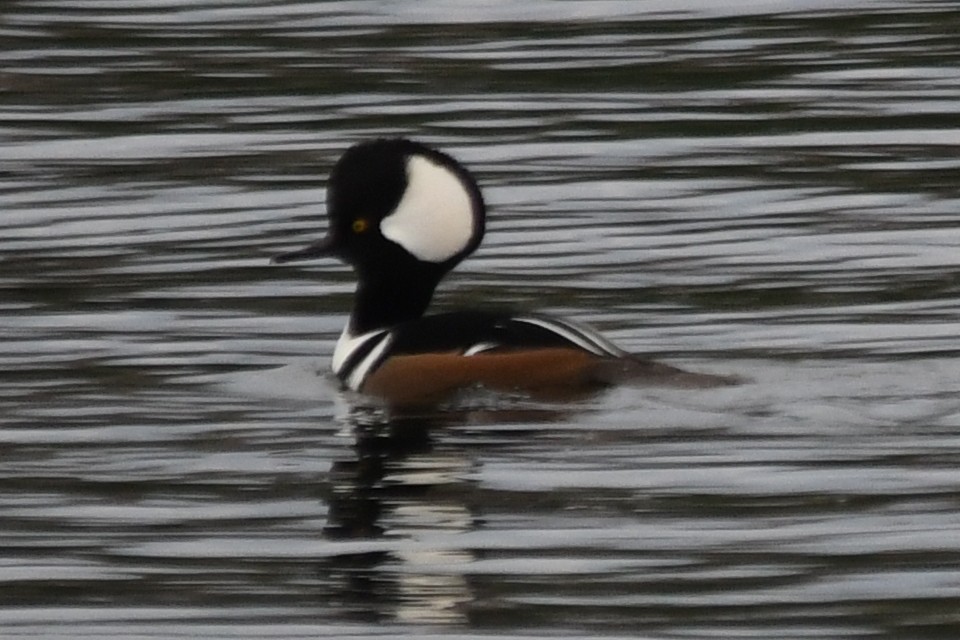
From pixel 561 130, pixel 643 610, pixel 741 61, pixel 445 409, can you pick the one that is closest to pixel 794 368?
pixel 445 409

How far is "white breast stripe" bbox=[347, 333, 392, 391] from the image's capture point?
10430 mm

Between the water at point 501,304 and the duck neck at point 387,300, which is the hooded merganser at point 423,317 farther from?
the water at point 501,304

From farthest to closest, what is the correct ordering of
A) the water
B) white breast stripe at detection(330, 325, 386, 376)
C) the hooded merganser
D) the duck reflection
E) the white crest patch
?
white breast stripe at detection(330, 325, 386, 376), the white crest patch, the hooded merganser, the water, the duck reflection

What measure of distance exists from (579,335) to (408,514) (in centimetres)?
199

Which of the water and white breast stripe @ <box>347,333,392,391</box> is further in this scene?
white breast stripe @ <box>347,333,392,391</box>

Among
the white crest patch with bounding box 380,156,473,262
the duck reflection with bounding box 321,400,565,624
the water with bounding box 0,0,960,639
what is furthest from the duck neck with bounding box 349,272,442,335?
the duck reflection with bounding box 321,400,565,624

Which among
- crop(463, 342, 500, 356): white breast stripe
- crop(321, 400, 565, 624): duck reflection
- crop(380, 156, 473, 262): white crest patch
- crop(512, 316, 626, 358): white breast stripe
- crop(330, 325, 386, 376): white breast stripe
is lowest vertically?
crop(321, 400, 565, 624): duck reflection

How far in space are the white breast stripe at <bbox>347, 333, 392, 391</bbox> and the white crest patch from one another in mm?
376

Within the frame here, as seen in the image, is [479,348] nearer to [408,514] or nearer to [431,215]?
[431,215]

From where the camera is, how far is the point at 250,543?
7.93m

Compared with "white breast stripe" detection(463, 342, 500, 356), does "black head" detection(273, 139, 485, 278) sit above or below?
above

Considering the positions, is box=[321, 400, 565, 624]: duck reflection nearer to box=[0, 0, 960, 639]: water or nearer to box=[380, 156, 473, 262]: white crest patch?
box=[0, 0, 960, 639]: water

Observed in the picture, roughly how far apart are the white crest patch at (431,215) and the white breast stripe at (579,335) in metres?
0.49

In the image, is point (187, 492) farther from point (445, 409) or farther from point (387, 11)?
point (387, 11)
